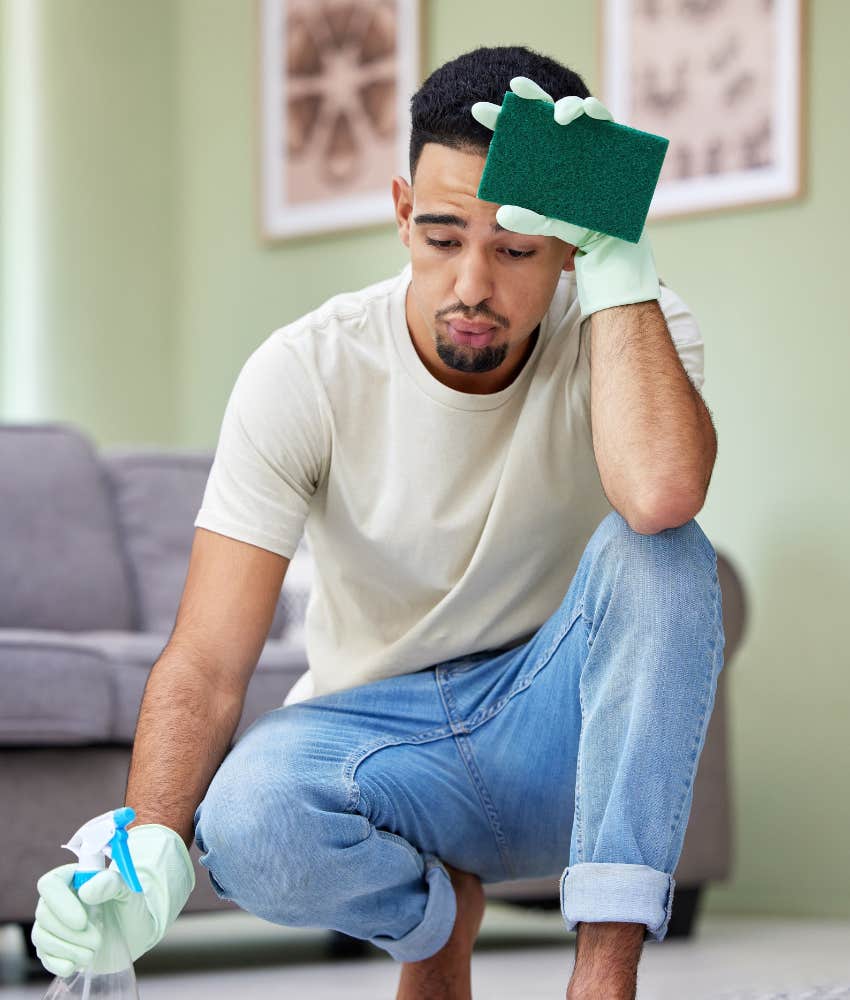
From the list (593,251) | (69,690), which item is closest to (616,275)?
(593,251)

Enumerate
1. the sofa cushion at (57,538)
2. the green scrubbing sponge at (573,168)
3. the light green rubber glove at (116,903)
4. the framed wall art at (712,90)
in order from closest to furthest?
1. the light green rubber glove at (116,903)
2. the green scrubbing sponge at (573,168)
3. the sofa cushion at (57,538)
4. the framed wall art at (712,90)

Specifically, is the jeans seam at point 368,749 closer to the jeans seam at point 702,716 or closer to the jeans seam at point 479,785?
the jeans seam at point 479,785

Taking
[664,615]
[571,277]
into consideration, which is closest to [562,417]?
[571,277]

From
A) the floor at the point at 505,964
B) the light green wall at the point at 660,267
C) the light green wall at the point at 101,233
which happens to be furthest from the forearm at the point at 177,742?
the light green wall at the point at 101,233

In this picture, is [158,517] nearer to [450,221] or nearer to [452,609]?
[452,609]

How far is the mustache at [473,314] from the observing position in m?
1.64

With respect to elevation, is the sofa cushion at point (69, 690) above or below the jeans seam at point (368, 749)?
below

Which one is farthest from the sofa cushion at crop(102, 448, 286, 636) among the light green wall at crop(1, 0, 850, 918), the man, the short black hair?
the short black hair

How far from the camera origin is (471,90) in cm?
167

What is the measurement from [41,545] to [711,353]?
142cm

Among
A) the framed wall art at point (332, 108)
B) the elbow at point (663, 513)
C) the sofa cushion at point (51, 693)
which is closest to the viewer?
the elbow at point (663, 513)

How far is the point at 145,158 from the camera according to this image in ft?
14.5

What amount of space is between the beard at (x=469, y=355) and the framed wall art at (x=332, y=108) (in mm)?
2300

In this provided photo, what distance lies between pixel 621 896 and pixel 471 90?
81cm
